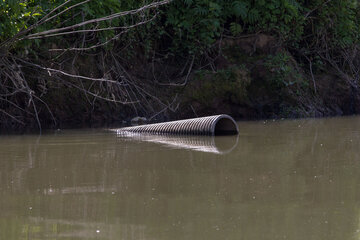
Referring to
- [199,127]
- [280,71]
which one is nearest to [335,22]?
[280,71]

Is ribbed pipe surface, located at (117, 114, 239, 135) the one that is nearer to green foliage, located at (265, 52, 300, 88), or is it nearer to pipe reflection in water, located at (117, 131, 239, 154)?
pipe reflection in water, located at (117, 131, 239, 154)

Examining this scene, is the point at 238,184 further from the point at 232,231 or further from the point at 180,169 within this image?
the point at 232,231

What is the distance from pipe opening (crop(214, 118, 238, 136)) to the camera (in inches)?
363

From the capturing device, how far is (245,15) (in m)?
12.4

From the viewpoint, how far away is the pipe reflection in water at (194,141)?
7465mm

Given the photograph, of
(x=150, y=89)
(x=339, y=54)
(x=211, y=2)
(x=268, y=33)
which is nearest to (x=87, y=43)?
(x=150, y=89)

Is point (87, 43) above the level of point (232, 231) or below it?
above

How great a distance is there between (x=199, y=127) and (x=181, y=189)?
13.8ft

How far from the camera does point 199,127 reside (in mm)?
9094

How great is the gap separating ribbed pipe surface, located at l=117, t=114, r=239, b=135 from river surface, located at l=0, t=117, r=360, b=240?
72 cm

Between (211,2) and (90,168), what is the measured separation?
22.0ft

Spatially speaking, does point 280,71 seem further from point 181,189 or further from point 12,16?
point 181,189

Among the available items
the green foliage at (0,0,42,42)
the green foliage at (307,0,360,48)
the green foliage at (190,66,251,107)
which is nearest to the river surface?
the green foliage at (0,0,42,42)

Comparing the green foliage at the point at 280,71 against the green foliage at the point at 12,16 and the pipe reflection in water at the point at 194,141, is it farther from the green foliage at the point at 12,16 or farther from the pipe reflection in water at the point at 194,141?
the green foliage at the point at 12,16
